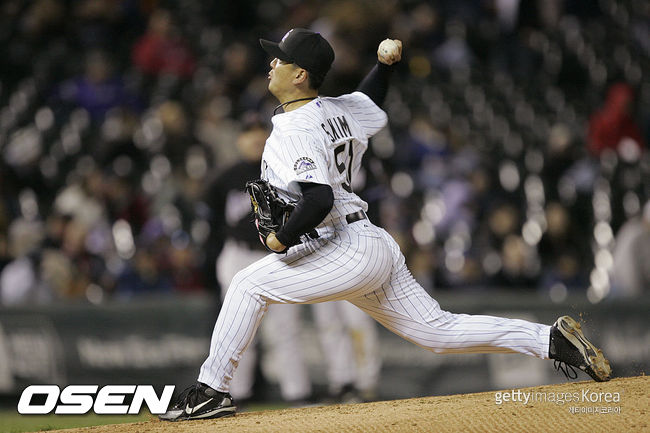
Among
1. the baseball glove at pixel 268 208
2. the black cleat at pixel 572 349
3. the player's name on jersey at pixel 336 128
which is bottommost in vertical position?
the black cleat at pixel 572 349

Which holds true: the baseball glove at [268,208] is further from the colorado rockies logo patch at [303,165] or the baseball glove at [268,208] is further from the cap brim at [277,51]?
the cap brim at [277,51]

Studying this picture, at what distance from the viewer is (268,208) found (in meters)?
4.07

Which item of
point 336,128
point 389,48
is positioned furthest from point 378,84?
point 336,128

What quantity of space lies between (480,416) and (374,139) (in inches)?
242

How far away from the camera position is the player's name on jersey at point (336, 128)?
4128 mm

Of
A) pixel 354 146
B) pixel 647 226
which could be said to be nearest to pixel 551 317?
pixel 647 226

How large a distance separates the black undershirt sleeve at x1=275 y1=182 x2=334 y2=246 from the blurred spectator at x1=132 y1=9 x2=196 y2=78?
8.15 metres

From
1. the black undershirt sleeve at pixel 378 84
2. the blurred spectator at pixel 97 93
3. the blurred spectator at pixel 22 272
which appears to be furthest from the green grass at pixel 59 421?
the blurred spectator at pixel 97 93

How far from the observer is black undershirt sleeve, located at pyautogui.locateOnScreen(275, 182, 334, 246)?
3.87 m

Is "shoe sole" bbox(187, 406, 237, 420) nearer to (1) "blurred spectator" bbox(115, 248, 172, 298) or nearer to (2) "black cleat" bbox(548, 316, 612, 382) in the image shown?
(2) "black cleat" bbox(548, 316, 612, 382)

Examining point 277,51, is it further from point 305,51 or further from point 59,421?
point 59,421

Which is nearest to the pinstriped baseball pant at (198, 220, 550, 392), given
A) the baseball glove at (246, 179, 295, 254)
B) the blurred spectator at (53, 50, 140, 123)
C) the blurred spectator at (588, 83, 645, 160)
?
the baseball glove at (246, 179, 295, 254)

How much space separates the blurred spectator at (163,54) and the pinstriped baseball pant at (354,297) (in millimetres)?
7960

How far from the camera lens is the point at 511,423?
3.87 metres
